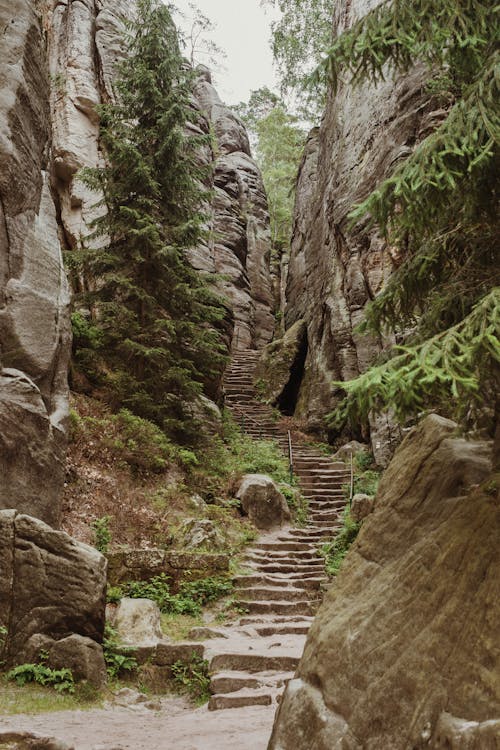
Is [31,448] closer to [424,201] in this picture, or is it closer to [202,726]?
[202,726]

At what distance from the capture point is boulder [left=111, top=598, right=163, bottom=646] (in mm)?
7160

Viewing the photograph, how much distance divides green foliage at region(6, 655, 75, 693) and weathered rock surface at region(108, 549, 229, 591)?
249cm

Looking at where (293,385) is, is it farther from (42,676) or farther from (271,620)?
(42,676)

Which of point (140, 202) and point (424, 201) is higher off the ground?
point (140, 202)

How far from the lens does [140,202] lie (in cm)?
1313

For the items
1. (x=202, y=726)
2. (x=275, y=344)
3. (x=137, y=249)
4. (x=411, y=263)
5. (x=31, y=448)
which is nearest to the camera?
(x=411, y=263)

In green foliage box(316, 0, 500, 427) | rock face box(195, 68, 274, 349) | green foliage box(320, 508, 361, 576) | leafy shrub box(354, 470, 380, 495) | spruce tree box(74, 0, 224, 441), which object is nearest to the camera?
green foliage box(316, 0, 500, 427)

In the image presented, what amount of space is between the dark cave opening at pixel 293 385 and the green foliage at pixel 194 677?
50.4ft

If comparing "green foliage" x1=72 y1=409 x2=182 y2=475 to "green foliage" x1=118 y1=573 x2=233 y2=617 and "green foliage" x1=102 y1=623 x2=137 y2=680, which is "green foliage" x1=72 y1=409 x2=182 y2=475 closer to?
"green foliage" x1=118 y1=573 x2=233 y2=617

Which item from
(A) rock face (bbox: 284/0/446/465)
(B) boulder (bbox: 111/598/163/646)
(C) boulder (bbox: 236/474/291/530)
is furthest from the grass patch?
(A) rock face (bbox: 284/0/446/465)

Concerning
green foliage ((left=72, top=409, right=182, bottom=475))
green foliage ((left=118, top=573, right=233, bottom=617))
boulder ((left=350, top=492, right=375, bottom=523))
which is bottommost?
green foliage ((left=118, top=573, right=233, bottom=617))

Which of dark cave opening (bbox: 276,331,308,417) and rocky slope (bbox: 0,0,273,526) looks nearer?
rocky slope (bbox: 0,0,273,526)

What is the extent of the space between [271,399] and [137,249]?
10.6 metres

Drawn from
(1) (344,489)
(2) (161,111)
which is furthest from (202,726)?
(2) (161,111)
